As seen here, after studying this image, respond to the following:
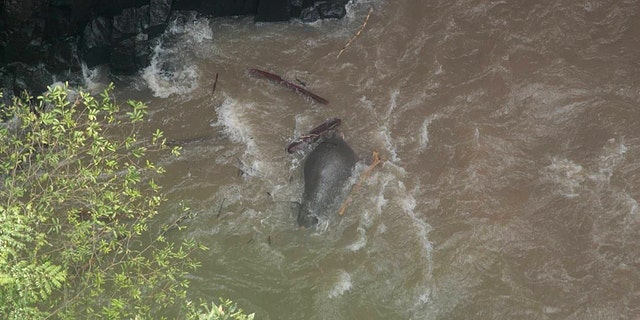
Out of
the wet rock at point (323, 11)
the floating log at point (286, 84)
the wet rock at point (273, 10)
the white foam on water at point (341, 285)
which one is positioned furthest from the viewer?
the wet rock at point (323, 11)

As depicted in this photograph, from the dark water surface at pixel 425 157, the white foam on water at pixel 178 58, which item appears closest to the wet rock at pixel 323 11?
the dark water surface at pixel 425 157

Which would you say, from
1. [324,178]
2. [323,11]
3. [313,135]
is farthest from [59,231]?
[323,11]

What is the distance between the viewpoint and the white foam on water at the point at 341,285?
26.4 ft

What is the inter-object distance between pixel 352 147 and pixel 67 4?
14.0ft

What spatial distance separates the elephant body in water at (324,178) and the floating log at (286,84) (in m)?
0.72

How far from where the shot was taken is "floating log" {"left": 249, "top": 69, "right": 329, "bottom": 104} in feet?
30.8

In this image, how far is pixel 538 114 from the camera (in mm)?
9109

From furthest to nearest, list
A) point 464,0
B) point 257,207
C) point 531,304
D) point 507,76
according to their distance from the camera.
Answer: point 464,0, point 507,76, point 257,207, point 531,304

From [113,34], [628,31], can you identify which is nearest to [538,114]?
[628,31]

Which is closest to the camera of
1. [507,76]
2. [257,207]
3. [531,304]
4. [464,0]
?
[531,304]

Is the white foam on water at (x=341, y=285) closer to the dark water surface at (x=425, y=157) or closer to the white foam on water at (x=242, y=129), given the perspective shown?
the dark water surface at (x=425, y=157)

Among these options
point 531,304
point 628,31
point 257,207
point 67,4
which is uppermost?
point 67,4

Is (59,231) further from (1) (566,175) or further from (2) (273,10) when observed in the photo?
(1) (566,175)

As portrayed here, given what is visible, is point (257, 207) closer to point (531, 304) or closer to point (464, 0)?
point (531, 304)
